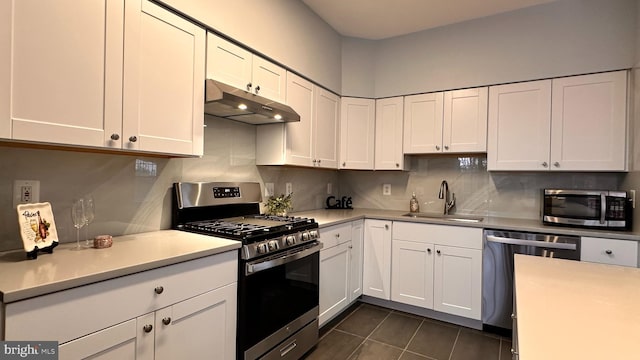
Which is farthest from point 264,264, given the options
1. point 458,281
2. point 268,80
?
point 458,281

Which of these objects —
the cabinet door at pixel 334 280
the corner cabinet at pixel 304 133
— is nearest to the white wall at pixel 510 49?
the corner cabinet at pixel 304 133

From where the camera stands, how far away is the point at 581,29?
2562mm

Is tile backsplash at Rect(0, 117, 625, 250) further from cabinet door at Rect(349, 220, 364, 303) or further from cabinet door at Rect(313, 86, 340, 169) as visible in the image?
cabinet door at Rect(349, 220, 364, 303)

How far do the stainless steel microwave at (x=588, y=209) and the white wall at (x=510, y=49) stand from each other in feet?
3.28

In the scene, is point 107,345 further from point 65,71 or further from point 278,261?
point 65,71

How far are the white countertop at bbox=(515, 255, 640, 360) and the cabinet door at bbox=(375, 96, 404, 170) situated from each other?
1987 mm

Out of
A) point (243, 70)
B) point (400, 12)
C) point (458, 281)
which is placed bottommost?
point (458, 281)

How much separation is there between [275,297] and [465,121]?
7.69ft

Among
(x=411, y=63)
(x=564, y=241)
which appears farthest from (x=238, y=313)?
(x=411, y=63)

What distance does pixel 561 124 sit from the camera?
2604 mm

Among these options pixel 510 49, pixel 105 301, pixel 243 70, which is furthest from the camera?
pixel 510 49

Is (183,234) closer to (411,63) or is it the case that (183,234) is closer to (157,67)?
(157,67)

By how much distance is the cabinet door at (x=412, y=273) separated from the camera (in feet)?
9.25

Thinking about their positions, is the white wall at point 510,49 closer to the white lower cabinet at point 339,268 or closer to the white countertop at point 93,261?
the white lower cabinet at point 339,268
